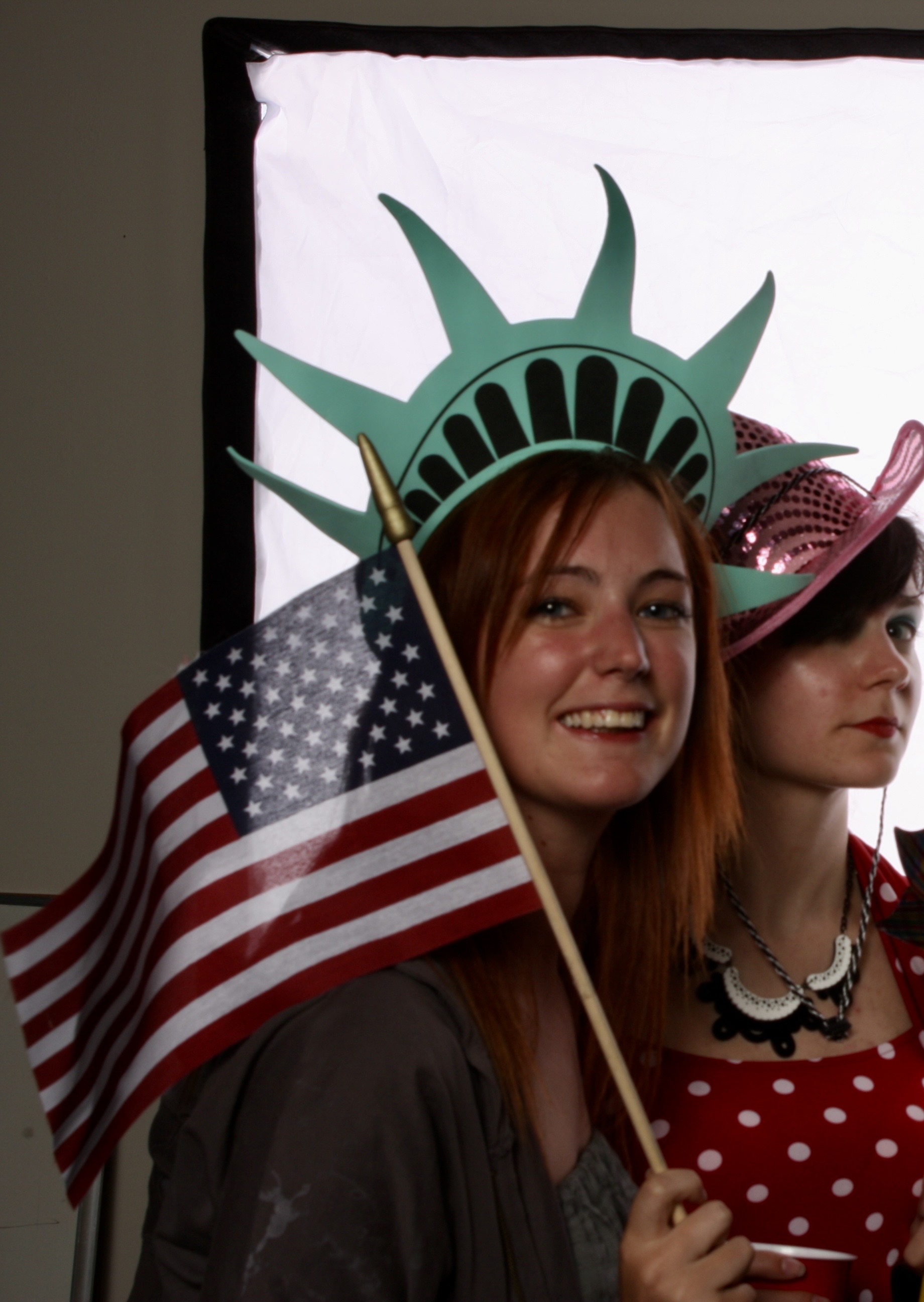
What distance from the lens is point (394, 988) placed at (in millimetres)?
931

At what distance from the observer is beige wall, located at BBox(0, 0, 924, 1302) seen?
1.84 m

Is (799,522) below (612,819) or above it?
above

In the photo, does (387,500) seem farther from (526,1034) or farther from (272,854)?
(526,1034)

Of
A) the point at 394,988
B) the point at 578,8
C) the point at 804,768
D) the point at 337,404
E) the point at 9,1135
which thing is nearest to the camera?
the point at 394,988

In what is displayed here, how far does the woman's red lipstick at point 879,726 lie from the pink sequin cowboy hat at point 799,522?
13cm

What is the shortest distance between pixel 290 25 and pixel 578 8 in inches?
18.2

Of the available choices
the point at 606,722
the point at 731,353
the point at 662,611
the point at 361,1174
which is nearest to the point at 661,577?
the point at 662,611

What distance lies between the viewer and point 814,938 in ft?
4.50

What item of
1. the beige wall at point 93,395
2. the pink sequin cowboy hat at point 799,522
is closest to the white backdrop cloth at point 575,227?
the beige wall at point 93,395

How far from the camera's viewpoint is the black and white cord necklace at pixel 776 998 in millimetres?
1309

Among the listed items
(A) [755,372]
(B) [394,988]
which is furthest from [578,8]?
(B) [394,988]

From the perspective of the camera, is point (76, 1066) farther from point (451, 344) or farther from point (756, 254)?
point (756, 254)

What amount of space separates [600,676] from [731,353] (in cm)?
37

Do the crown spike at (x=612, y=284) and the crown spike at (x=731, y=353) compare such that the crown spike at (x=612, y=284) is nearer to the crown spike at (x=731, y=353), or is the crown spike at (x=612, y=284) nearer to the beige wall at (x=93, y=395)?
the crown spike at (x=731, y=353)
